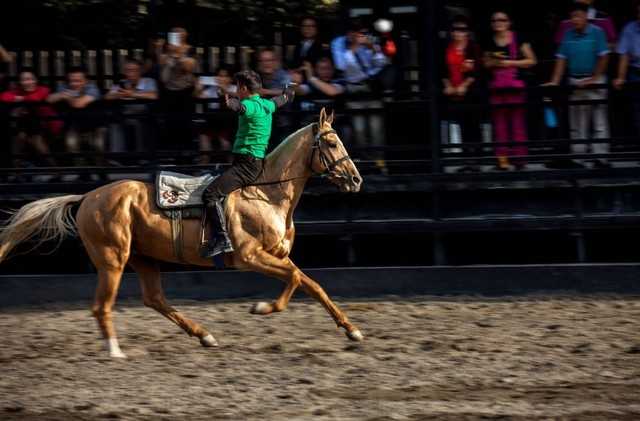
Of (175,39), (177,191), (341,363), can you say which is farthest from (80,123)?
(341,363)

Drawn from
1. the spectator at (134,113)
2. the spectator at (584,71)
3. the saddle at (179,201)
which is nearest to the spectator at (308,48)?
the spectator at (134,113)

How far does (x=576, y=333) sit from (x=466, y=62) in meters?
3.46

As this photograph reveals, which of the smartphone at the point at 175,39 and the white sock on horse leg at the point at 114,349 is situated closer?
the white sock on horse leg at the point at 114,349

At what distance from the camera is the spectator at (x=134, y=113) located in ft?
41.9

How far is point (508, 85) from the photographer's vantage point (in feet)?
40.1

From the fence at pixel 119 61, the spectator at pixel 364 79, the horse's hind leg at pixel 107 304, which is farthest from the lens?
the fence at pixel 119 61

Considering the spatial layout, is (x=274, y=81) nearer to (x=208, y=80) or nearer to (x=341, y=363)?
(x=208, y=80)

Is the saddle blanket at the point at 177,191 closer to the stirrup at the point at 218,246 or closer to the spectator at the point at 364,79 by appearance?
the stirrup at the point at 218,246

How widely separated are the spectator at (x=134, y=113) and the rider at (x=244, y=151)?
108 inches

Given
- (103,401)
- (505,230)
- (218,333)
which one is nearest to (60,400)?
(103,401)

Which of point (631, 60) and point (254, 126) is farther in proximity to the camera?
point (631, 60)

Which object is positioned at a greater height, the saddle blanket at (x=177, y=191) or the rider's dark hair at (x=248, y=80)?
the rider's dark hair at (x=248, y=80)

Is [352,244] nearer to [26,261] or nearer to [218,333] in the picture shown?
[218,333]

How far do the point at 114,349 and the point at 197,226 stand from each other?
4.21ft
